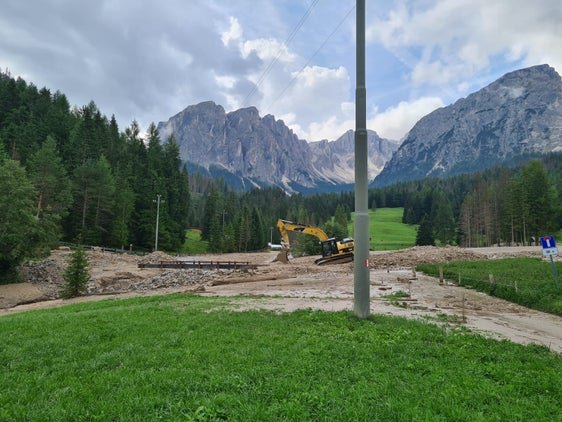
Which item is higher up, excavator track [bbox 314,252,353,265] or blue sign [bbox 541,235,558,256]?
blue sign [bbox 541,235,558,256]

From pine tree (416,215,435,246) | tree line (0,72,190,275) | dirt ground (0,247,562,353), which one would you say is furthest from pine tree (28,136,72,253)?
pine tree (416,215,435,246)

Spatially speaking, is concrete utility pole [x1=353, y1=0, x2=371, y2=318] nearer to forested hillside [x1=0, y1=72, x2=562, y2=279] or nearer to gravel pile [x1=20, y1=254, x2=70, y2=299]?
gravel pile [x1=20, y1=254, x2=70, y2=299]

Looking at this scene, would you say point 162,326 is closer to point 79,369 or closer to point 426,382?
point 79,369

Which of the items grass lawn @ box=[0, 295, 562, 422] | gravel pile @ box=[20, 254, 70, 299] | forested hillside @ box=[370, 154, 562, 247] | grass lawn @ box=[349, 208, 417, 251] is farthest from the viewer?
grass lawn @ box=[349, 208, 417, 251]

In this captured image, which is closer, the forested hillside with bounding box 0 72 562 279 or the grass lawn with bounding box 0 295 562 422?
the grass lawn with bounding box 0 295 562 422

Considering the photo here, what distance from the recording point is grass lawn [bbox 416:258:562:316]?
18.8 meters

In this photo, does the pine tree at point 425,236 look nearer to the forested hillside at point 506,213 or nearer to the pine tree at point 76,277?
the forested hillside at point 506,213

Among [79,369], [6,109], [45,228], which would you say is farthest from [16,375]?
[6,109]

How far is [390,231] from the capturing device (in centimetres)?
12588

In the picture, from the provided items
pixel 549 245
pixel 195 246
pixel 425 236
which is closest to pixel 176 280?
pixel 549 245

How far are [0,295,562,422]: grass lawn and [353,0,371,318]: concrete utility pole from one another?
1.30 metres

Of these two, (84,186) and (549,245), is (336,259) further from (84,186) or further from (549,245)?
(84,186)

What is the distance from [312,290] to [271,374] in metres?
18.2

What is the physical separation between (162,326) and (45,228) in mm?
36314
